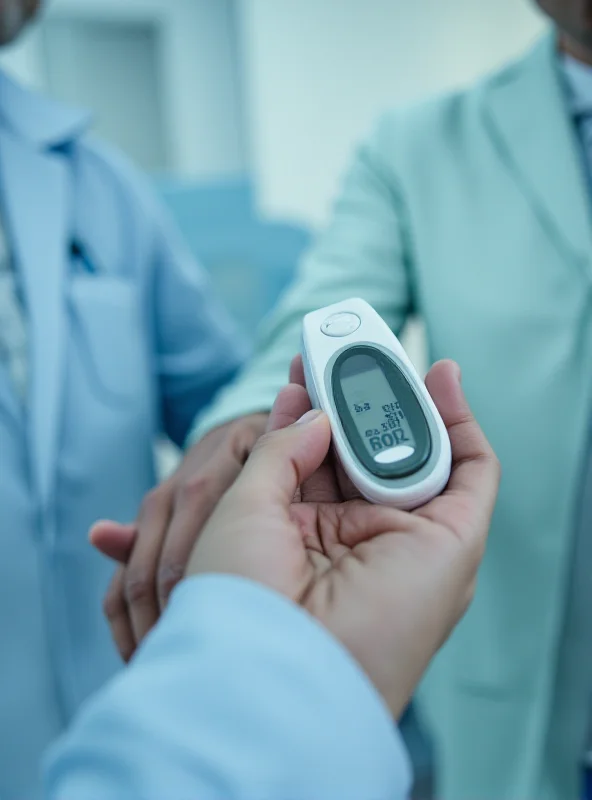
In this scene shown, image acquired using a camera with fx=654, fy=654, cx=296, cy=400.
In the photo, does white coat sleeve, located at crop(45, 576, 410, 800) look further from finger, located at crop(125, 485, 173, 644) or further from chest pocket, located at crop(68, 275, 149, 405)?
chest pocket, located at crop(68, 275, 149, 405)

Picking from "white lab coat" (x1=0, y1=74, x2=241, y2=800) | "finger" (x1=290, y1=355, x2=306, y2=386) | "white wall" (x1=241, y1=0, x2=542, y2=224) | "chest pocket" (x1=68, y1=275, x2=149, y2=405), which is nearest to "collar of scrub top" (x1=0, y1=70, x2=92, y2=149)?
"white lab coat" (x1=0, y1=74, x2=241, y2=800)

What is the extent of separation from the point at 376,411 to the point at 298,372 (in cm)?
6

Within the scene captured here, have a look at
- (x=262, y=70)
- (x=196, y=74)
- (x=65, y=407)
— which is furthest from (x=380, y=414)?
(x=196, y=74)

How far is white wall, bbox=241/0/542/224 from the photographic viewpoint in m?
2.16

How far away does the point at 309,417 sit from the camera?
1.01 ft

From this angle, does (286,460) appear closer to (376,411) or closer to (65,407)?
(376,411)

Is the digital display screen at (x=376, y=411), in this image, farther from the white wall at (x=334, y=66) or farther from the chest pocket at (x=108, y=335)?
the white wall at (x=334, y=66)

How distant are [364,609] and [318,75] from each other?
2286 mm

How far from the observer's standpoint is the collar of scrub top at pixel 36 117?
57cm

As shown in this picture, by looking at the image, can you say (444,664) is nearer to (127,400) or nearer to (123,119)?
(127,400)

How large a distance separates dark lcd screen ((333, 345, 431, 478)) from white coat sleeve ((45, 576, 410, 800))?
0.31ft

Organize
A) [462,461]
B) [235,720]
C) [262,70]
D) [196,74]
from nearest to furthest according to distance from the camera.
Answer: [235,720] < [462,461] < [262,70] < [196,74]

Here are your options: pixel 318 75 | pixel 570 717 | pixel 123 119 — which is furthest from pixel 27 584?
pixel 123 119

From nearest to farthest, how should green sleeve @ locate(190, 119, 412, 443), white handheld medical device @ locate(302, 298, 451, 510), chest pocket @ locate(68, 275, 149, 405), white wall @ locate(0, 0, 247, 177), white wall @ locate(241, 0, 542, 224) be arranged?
white handheld medical device @ locate(302, 298, 451, 510), green sleeve @ locate(190, 119, 412, 443), chest pocket @ locate(68, 275, 149, 405), white wall @ locate(241, 0, 542, 224), white wall @ locate(0, 0, 247, 177)
